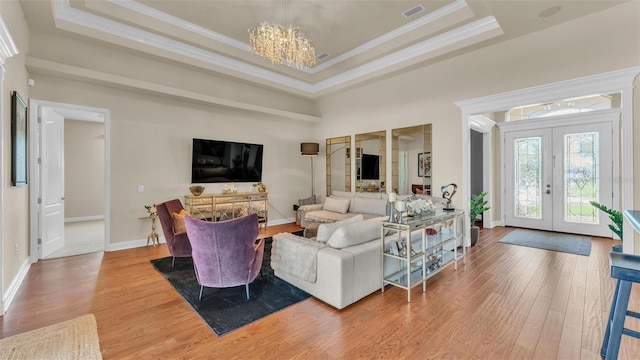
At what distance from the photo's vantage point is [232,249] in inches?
108

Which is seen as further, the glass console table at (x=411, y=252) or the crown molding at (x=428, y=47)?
the crown molding at (x=428, y=47)

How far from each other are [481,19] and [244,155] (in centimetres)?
510

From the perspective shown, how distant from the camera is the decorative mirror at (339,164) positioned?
699 centimetres

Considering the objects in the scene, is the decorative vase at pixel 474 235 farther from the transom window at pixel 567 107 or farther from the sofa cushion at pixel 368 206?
the transom window at pixel 567 107

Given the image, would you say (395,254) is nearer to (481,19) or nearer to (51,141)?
(481,19)

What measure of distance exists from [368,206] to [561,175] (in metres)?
4.26

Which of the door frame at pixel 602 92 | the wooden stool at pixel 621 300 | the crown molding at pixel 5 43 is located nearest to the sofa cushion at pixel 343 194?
the door frame at pixel 602 92

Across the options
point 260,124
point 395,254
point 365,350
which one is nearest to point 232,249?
point 365,350

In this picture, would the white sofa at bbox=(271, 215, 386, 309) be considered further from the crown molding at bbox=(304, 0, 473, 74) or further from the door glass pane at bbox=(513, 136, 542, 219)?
the door glass pane at bbox=(513, 136, 542, 219)

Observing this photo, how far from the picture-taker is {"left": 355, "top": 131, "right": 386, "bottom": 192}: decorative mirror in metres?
6.25

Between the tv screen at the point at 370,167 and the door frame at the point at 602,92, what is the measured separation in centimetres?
232

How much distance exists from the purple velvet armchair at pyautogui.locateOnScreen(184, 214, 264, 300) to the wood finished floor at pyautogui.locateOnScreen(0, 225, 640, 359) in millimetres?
415

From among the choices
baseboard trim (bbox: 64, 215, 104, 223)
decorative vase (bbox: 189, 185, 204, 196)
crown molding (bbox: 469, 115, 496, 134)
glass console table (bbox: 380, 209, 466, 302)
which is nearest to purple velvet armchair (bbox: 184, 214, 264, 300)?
glass console table (bbox: 380, 209, 466, 302)

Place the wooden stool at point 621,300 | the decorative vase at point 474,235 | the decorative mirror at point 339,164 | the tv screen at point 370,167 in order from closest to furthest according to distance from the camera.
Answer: the wooden stool at point 621,300 → the decorative vase at point 474,235 → the tv screen at point 370,167 → the decorative mirror at point 339,164
